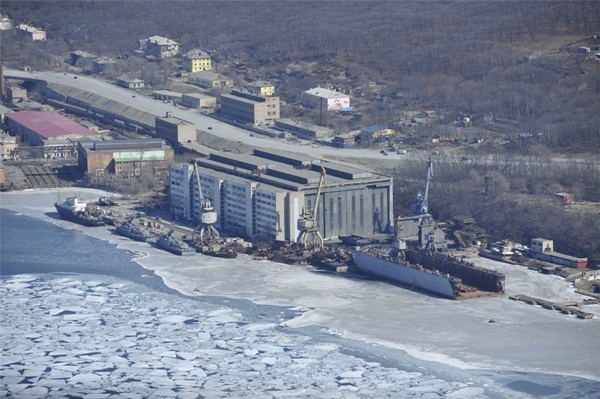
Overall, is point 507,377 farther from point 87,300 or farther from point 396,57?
point 396,57

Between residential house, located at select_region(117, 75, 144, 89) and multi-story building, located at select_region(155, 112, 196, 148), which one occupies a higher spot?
residential house, located at select_region(117, 75, 144, 89)

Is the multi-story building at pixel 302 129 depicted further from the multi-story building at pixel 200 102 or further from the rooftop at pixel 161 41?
the rooftop at pixel 161 41

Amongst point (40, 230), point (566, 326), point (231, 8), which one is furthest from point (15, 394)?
point (231, 8)

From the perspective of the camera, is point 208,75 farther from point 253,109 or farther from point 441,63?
point 441,63

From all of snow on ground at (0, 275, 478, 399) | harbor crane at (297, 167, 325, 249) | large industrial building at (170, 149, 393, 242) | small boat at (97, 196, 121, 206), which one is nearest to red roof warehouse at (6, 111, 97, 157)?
small boat at (97, 196, 121, 206)

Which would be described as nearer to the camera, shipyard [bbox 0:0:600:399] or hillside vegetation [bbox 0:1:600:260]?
shipyard [bbox 0:0:600:399]

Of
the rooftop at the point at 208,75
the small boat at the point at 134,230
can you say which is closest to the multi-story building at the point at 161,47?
the rooftop at the point at 208,75

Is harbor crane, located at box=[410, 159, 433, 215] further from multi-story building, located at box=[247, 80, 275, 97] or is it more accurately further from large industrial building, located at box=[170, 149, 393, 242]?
multi-story building, located at box=[247, 80, 275, 97]
